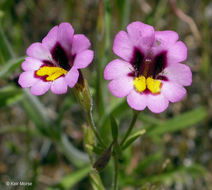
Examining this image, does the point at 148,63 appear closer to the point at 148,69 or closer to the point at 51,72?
the point at 148,69

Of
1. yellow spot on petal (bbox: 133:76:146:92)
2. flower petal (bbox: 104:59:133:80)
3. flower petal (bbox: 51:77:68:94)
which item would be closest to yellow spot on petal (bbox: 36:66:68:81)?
flower petal (bbox: 51:77:68:94)

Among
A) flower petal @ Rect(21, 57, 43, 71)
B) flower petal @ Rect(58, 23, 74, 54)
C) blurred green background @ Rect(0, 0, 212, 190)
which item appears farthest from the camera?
blurred green background @ Rect(0, 0, 212, 190)

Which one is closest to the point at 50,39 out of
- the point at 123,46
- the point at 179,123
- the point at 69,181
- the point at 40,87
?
the point at 40,87

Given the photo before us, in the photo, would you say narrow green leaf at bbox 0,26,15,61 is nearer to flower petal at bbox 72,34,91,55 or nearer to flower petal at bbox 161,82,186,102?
flower petal at bbox 72,34,91,55

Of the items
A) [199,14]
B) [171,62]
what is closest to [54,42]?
[171,62]

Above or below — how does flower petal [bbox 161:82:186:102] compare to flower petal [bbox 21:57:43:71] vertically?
below

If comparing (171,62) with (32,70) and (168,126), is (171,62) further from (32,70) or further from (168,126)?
(168,126)
